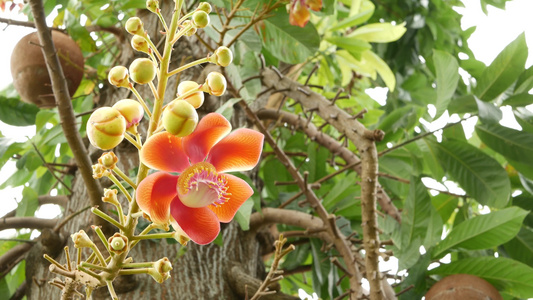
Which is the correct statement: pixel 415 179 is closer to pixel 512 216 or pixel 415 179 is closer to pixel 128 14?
pixel 512 216

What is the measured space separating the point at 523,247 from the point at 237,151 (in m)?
1.12

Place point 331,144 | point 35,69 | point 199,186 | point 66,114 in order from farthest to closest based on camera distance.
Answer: point 331,144 < point 35,69 < point 66,114 < point 199,186

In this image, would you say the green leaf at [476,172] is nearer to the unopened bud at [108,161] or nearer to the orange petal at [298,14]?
the orange petal at [298,14]

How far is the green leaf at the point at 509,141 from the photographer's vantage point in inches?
56.1

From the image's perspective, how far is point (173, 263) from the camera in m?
1.30

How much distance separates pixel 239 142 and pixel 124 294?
2.39ft

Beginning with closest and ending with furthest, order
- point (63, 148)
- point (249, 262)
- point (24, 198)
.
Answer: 1. point (24, 198)
2. point (249, 262)
3. point (63, 148)

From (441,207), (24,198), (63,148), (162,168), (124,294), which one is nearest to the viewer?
(162,168)

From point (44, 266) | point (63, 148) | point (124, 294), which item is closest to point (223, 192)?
point (124, 294)

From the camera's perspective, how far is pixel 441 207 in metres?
1.69

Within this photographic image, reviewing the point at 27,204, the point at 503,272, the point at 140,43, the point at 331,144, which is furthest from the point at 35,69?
the point at 503,272

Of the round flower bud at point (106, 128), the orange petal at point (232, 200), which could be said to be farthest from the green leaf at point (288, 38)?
the round flower bud at point (106, 128)

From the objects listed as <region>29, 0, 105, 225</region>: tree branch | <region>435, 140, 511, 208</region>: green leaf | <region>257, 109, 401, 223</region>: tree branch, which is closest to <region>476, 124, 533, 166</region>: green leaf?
<region>435, 140, 511, 208</region>: green leaf

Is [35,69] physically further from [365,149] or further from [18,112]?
[365,149]
